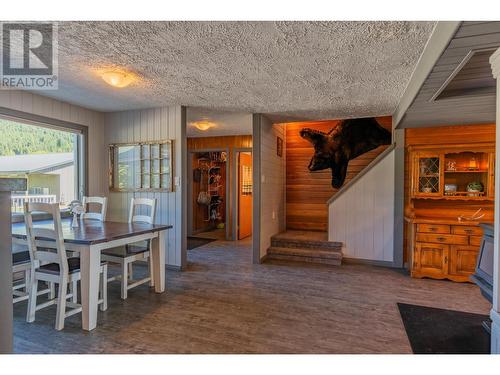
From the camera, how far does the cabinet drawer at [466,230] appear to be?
343 centimetres

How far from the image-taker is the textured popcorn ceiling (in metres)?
1.98

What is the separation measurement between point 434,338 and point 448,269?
1.67m

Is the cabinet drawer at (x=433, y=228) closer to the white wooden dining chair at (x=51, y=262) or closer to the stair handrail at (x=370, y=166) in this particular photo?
the stair handrail at (x=370, y=166)

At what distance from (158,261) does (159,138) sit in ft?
6.17

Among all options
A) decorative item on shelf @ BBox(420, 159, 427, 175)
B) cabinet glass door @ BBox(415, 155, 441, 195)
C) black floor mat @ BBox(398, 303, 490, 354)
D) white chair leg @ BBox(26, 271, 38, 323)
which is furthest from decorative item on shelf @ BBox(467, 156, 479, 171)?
white chair leg @ BBox(26, 271, 38, 323)

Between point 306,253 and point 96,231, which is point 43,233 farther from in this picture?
point 306,253

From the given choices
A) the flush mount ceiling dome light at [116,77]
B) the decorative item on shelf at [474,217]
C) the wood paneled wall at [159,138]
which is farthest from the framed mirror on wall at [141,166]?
the decorative item on shelf at [474,217]

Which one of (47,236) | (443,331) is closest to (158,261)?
(47,236)

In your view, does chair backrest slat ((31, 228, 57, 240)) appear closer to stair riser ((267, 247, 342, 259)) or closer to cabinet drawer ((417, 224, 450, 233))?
stair riser ((267, 247, 342, 259))

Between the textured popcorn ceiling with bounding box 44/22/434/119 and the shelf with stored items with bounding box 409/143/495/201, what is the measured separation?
903 millimetres

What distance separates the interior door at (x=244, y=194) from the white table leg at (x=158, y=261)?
3.25 meters

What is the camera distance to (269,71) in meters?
2.72
